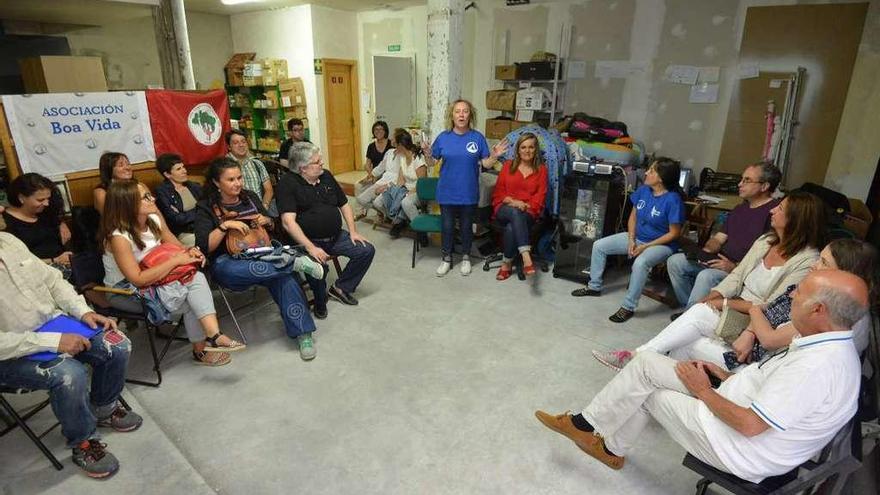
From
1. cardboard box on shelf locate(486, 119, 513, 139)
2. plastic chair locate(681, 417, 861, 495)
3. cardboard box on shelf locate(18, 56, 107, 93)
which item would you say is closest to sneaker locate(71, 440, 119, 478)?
plastic chair locate(681, 417, 861, 495)

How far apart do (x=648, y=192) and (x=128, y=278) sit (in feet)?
10.7

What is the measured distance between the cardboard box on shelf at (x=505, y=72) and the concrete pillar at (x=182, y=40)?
3.49m

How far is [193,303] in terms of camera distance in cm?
253

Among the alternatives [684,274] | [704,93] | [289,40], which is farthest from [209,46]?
[684,274]

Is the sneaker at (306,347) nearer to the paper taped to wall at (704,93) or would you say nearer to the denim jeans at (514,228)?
the denim jeans at (514,228)

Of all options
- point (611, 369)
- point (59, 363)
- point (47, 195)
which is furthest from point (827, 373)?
point (47, 195)

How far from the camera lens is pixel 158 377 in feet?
8.38

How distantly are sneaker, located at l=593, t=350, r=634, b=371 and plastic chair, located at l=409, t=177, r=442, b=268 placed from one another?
189cm

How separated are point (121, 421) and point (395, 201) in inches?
125

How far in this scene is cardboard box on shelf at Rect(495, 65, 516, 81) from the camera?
224 inches

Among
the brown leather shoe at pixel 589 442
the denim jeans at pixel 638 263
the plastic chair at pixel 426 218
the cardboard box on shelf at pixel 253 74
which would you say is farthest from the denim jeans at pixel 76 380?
the cardboard box on shelf at pixel 253 74

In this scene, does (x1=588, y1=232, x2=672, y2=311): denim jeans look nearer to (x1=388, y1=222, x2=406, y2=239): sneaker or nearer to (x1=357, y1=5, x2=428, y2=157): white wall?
(x1=388, y1=222, x2=406, y2=239): sneaker

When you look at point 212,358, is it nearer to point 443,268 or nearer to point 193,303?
point 193,303

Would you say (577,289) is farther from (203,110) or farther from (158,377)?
(203,110)
